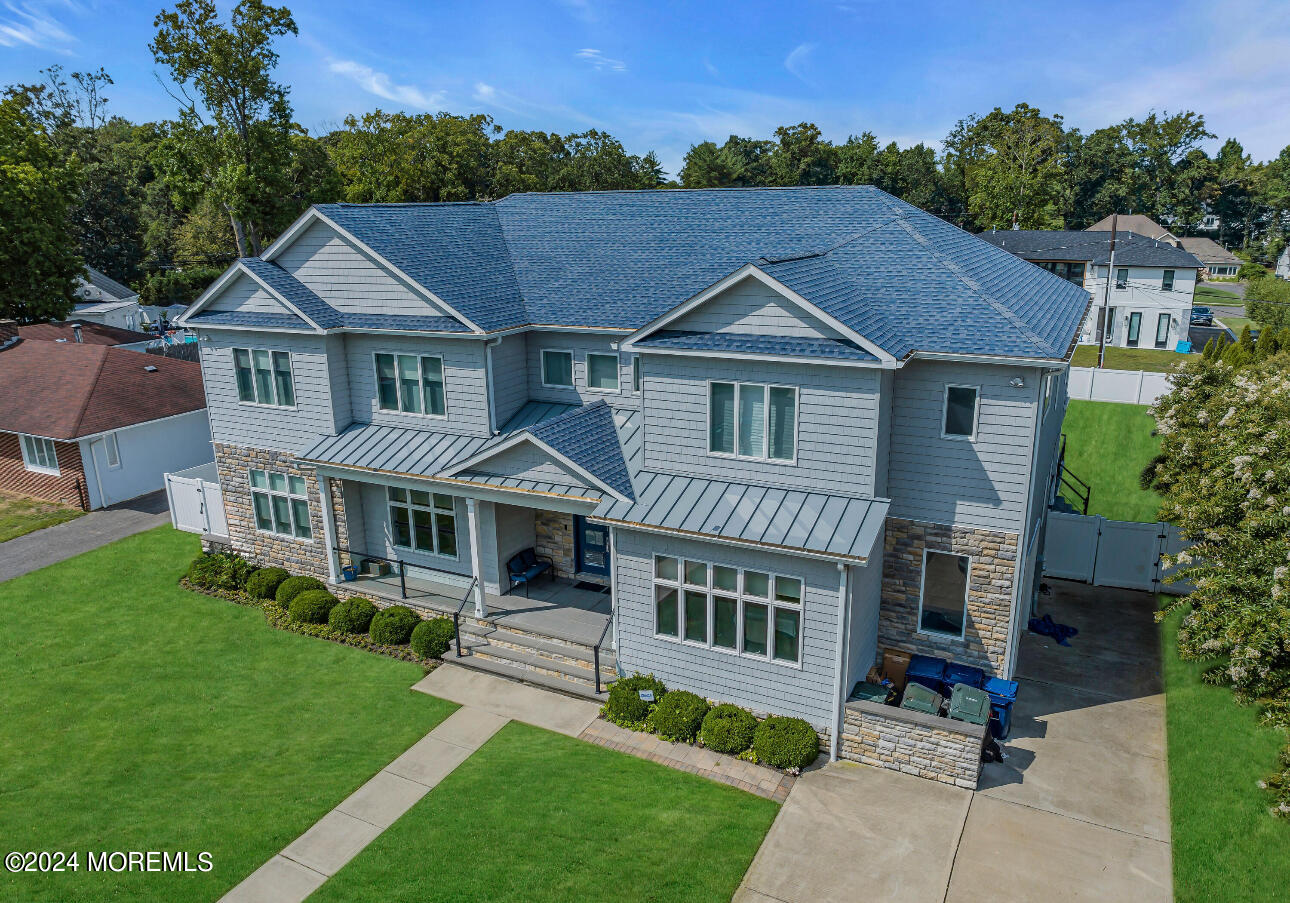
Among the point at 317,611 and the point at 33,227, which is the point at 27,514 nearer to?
the point at 317,611

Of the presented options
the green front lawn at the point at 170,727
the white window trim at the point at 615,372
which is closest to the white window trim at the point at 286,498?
the green front lawn at the point at 170,727

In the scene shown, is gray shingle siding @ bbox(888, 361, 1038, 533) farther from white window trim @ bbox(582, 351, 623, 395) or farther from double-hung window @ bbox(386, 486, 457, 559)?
double-hung window @ bbox(386, 486, 457, 559)

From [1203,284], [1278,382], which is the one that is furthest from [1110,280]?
[1203,284]

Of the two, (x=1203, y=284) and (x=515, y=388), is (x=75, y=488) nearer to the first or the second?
(x=515, y=388)

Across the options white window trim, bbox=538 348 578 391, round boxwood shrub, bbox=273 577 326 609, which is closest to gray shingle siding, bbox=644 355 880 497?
white window trim, bbox=538 348 578 391

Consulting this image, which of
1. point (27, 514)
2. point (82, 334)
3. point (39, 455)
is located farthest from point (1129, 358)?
point (82, 334)
